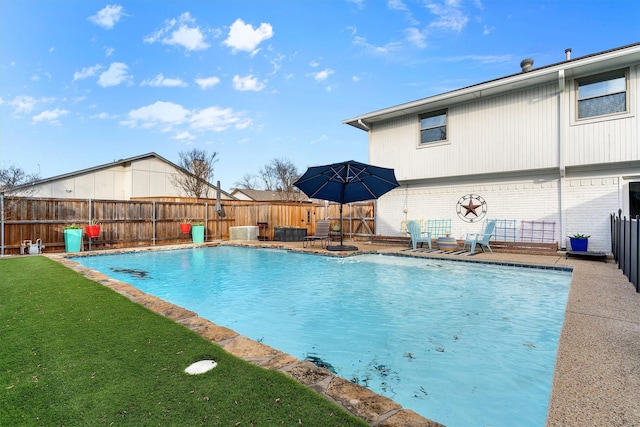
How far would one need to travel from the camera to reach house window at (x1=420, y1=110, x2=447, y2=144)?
34.9 feet

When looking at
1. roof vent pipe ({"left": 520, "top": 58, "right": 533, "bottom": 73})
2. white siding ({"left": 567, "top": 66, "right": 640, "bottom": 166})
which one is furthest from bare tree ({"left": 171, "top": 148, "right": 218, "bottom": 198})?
white siding ({"left": 567, "top": 66, "right": 640, "bottom": 166})

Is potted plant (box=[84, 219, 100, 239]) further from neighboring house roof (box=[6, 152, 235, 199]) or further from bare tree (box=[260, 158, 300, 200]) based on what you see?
bare tree (box=[260, 158, 300, 200])

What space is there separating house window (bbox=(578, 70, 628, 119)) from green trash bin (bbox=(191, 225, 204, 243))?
13174 mm

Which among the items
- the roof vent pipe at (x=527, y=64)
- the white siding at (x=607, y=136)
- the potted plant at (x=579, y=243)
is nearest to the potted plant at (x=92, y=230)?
the potted plant at (x=579, y=243)

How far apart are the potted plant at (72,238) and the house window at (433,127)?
38.3 ft

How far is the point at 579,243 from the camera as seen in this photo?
7840mm

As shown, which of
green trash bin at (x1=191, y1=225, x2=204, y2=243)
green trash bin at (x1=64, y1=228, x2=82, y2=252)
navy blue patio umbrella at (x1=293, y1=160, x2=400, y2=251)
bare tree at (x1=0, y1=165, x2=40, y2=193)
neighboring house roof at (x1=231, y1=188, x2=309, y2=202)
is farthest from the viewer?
neighboring house roof at (x1=231, y1=188, x2=309, y2=202)

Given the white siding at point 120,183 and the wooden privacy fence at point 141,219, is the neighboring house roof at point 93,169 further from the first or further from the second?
the wooden privacy fence at point 141,219

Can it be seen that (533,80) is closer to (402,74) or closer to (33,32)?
(402,74)

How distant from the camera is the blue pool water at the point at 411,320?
8.20 ft

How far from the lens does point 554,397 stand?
1.91m

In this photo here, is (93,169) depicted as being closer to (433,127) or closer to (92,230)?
(92,230)

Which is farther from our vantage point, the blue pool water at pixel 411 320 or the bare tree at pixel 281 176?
the bare tree at pixel 281 176

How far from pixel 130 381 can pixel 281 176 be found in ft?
138
